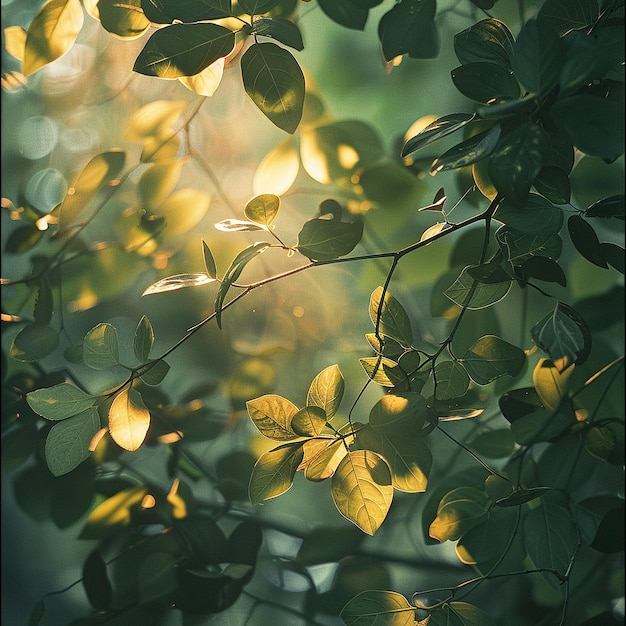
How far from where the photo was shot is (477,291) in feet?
1.12

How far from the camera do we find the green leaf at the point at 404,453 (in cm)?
34

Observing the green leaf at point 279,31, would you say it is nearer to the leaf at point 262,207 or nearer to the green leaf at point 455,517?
the leaf at point 262,207

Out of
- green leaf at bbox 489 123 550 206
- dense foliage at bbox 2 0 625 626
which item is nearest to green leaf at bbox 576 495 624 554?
dense foliage at bbox 2 0 625 626

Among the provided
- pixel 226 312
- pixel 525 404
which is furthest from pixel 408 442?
pixel 226 312

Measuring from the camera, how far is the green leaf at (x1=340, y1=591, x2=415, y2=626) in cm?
34

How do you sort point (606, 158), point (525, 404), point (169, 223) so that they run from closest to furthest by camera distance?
point (606, 158) < point (525, 404) < point (169, 223)

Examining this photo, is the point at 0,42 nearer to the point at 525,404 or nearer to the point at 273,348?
the point at 273,348

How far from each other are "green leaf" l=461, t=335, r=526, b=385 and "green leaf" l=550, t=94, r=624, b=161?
0.41 ft

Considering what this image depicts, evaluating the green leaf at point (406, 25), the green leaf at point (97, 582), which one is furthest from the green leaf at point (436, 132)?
the green leaf at point (97, 582)

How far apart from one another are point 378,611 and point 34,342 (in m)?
0.31

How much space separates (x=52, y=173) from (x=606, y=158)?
0.45 meters

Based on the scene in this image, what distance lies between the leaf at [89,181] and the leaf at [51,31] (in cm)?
8

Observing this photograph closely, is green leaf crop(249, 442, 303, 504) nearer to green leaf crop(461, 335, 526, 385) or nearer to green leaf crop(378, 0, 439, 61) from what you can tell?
green leaf crop(461, 335, 526, 385)

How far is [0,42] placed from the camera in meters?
0.54
